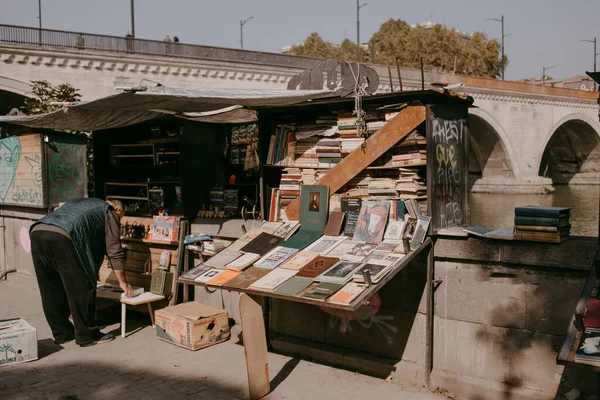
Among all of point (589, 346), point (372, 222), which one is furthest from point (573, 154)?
point (589, 346)

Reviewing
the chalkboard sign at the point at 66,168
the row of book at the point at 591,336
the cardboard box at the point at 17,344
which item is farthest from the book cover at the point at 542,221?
the chalkboard sign at the point at 66,168

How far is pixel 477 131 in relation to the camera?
38.9 meters

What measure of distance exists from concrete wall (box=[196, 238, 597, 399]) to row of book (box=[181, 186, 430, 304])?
18.0 inches

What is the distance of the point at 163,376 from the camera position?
5.59 metres

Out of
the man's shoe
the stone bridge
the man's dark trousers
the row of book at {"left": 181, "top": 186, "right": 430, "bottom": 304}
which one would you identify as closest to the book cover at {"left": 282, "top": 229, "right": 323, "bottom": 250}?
the row of book at {"left": 181, "top": 186, "right": 430, "bottom": 304}

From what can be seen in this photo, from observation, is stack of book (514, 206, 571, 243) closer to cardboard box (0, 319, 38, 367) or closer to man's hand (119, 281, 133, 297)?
man's hand (119, 281, 133, 297)

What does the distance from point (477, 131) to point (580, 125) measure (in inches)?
410

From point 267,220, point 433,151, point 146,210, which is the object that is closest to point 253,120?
point 267,220

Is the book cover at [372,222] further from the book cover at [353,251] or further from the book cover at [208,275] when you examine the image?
the book cover at [208,275]

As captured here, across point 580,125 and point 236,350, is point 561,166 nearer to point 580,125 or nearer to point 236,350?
point 580,125

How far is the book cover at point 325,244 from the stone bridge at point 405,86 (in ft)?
18.9

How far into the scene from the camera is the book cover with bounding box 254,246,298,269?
212 inches

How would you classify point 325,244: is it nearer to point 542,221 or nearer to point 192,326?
point 192,326

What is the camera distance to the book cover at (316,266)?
500 cm
